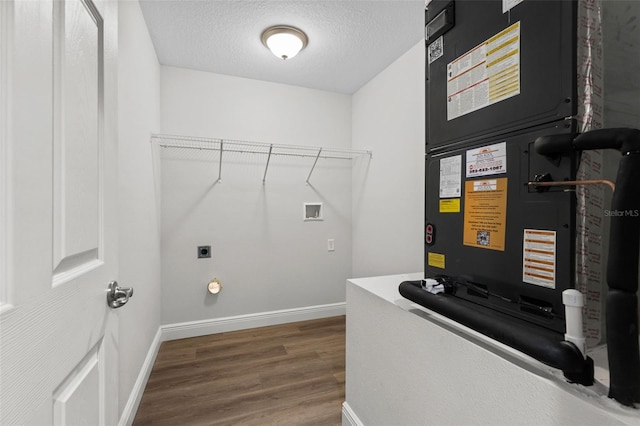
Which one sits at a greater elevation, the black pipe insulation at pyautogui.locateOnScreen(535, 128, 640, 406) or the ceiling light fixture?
the ceiling light fixture

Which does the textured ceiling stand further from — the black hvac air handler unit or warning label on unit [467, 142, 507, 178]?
warning label on unit [467, 142, 507, 178]

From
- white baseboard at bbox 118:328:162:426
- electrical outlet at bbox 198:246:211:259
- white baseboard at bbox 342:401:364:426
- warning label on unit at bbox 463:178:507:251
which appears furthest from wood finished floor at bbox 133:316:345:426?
warning label on unit at bbox 463:178:507:251

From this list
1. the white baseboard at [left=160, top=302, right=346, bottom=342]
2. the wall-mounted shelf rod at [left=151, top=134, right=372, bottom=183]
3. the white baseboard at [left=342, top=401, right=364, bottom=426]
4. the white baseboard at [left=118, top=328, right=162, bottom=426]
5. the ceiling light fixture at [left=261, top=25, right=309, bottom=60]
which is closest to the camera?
the white baseboard at [left=342, top=401, right=364, bottom=426]

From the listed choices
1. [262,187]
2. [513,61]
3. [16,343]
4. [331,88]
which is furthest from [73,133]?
[331,88]

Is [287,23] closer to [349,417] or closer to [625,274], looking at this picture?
[625,274]

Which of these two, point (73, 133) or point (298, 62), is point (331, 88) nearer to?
point (298, 62)

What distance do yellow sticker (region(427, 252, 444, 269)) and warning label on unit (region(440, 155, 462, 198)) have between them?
0.21 m

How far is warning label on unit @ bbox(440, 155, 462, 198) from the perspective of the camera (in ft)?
2.87

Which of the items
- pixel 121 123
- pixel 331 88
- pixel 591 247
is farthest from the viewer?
pixel 331 88

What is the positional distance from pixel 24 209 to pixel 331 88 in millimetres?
2815

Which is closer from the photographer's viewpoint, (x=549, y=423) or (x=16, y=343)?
(x=16, y=343)

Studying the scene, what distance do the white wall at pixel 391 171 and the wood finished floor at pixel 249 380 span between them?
0.91 m

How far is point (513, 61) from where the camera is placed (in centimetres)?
69

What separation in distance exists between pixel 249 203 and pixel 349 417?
6.27 feet
